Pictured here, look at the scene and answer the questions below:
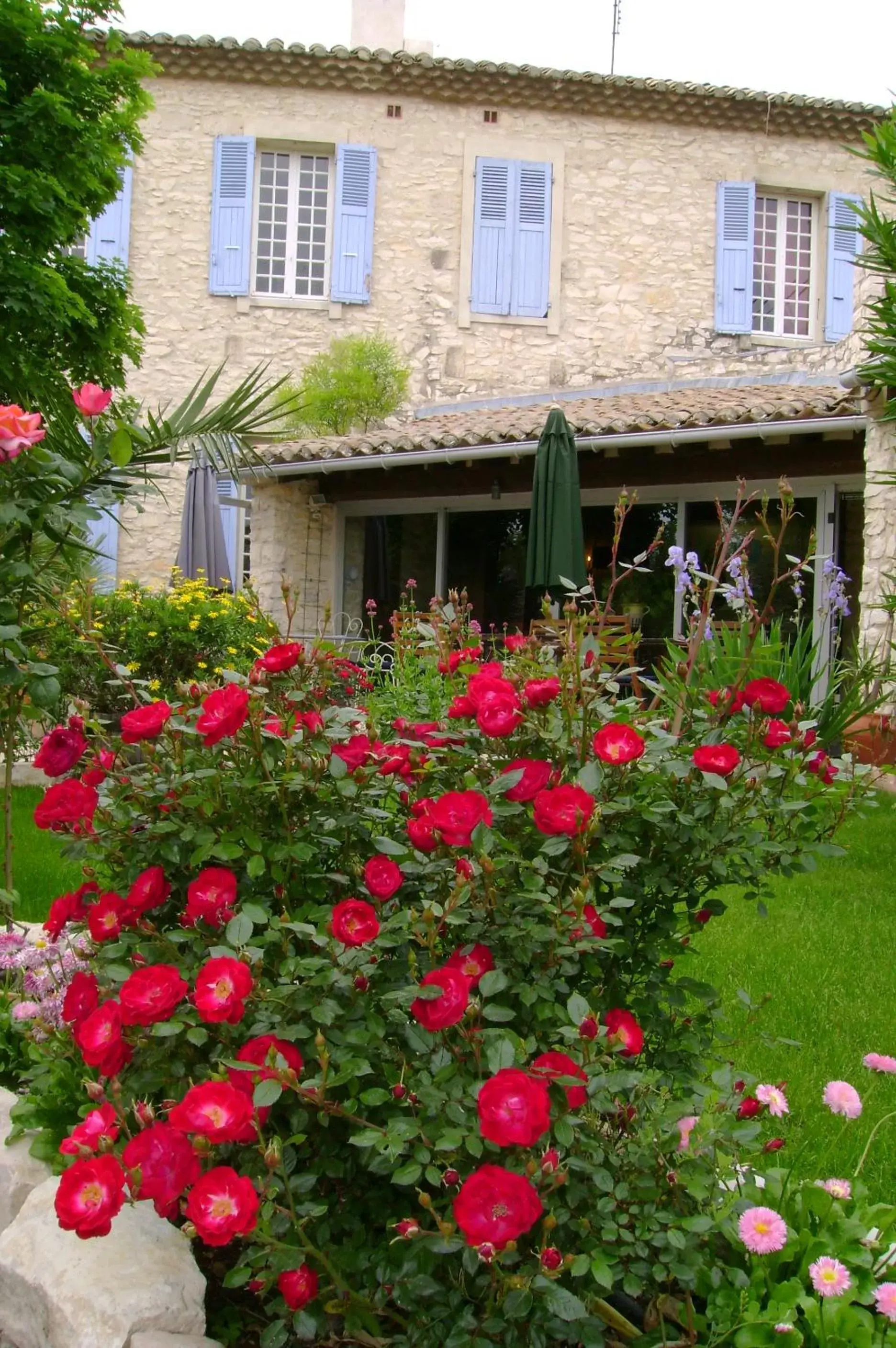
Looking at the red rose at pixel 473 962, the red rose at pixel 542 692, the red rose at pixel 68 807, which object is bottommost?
the red rose at pixel 473 962

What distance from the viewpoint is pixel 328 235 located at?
43.8 ft

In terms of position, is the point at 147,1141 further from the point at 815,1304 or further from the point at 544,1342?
the point at 815,1304

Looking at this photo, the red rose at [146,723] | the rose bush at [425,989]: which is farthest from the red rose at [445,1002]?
the red rose at [146,723]

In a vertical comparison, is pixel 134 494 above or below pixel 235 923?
above

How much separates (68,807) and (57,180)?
708cm

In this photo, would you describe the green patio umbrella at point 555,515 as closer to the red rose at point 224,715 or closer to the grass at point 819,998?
the grass at point 819,998

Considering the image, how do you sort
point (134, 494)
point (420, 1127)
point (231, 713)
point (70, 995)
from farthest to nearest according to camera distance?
point (134, 494), point (70, 995), point (231, 713), point (420, 1127)

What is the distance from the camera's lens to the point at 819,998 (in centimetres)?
318

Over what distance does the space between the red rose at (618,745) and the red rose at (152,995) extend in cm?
59

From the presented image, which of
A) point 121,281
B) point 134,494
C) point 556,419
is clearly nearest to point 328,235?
→ point 121,281

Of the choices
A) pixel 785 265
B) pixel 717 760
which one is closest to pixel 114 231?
pixel 785 265

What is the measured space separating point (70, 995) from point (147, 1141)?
1.30 feet

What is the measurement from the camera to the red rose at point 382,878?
4.85 feet

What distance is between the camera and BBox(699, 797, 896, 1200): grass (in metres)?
2.17
